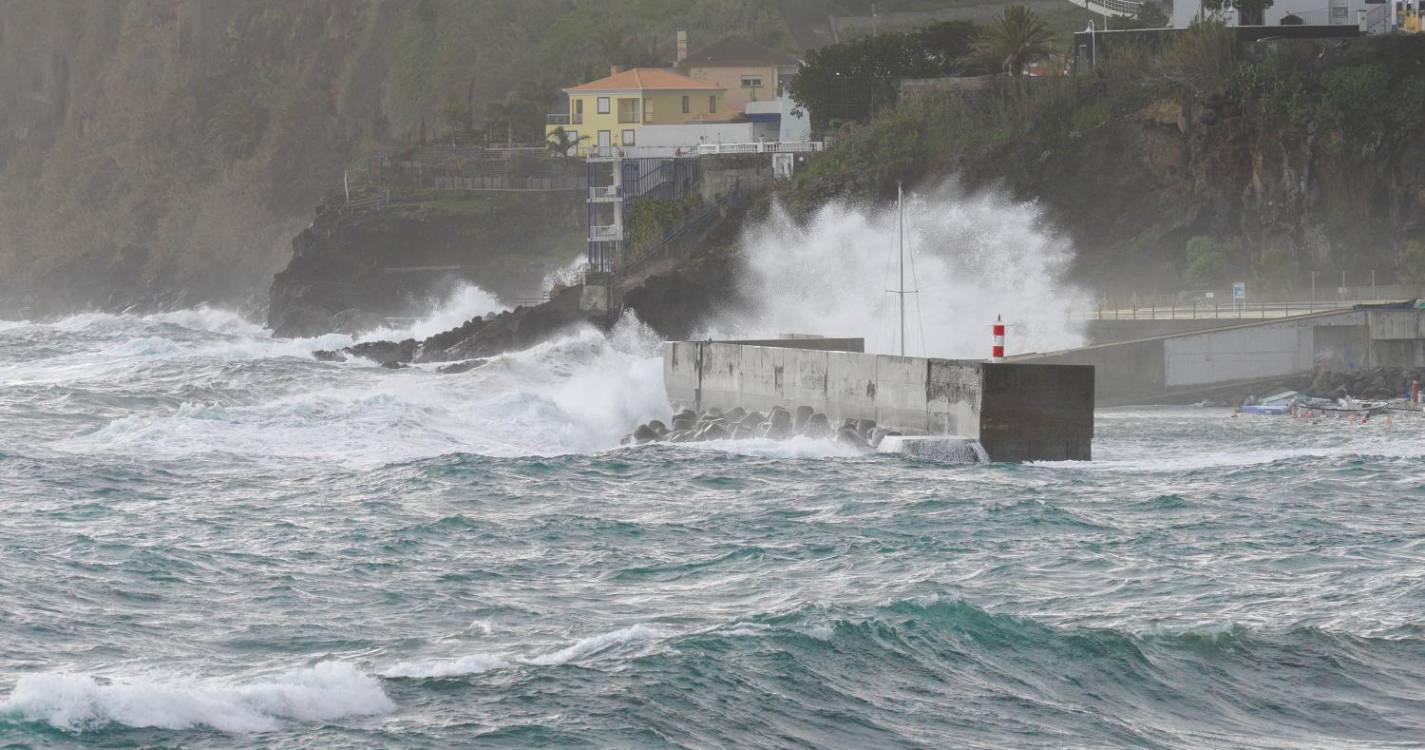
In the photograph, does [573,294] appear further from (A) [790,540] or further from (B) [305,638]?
(B) [305,638]

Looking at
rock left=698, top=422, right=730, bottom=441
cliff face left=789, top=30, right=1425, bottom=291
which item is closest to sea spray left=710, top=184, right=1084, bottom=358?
cliff face left=789, top=30, right=1425, bottom=291

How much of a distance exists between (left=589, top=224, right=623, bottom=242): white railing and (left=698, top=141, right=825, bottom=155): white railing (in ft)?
12.3

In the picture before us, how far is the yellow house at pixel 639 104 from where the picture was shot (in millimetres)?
71625

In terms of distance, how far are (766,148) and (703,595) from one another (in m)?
44.2

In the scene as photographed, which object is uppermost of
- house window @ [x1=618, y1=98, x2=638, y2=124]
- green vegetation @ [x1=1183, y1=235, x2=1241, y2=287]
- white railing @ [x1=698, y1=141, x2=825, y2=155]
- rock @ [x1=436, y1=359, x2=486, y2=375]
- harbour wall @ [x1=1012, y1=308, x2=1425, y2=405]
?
house window @ [x1=618, y1=98, x2=638, y2=124]

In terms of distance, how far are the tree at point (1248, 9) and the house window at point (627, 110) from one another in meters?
24.9

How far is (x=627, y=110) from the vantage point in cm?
7188

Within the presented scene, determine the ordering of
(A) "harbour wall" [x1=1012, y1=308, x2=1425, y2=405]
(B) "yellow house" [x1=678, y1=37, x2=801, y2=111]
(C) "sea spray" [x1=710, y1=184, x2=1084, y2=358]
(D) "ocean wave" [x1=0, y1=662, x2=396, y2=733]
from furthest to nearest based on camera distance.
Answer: (B) "yellow house" [x1=678, y1=37, x2=801, y2=111] → (C) "sea spray" [x1=710, y1=184, x2=1084, y2=358] → (A) "harbour wall" [x1=1012, y1=308, x2=1425, y2=405] → (D) "ocean wave" [x1=0, y1=662, x2=396, y2=733]

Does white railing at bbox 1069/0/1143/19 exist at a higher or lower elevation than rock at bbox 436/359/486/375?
higher

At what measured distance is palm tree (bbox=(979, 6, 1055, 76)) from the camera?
55.8 metres

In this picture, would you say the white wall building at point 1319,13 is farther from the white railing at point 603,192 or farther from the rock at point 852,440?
the rock at point 852,440

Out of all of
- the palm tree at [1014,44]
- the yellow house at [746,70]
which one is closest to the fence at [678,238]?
the palm tree at [1014,44]

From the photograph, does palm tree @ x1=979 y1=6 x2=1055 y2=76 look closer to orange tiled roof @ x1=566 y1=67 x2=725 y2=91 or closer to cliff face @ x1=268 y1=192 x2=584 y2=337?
orange tiled roof @ x1=566 y1=67 x2=725 y2=91

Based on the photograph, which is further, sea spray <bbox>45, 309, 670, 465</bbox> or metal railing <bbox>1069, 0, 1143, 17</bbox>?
→ metal railing <bbox>1069, 0, 1143, 17</bbox>
